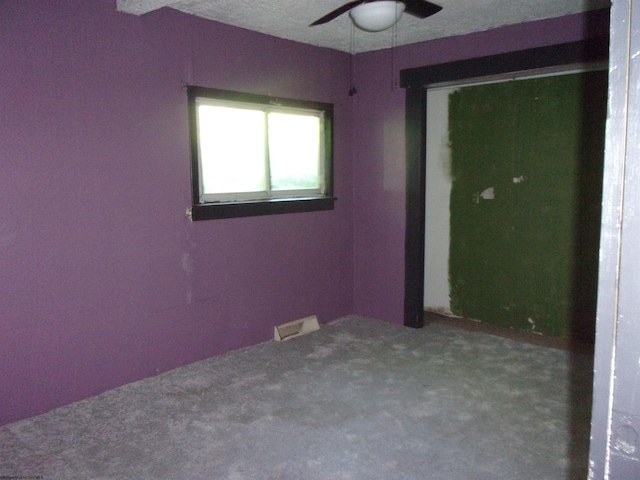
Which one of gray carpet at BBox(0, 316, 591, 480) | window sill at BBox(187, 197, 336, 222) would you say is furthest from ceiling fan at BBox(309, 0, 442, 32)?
gray carpet at BBox(0, 316, 591, 480)

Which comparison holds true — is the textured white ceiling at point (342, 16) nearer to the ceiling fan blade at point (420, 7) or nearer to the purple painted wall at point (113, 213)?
the purple painted wall at point (113, 213)

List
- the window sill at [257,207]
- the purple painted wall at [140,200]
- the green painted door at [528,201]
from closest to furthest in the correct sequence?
the purple painted wall at [140,200] < the window sill at [257,207] < the green painted door at [528,201]

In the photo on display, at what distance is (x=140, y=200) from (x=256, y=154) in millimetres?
1051

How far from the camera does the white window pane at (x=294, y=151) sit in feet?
13.5

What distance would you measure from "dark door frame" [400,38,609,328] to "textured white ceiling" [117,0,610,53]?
0.80ft

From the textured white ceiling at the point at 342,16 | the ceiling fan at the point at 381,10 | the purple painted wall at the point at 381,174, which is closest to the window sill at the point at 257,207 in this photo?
the purple painted wall at the point at 381,174

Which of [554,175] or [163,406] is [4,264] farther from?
[554,175]

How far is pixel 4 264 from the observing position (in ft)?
8.79

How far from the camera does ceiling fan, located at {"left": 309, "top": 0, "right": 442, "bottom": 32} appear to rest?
262 centimetres

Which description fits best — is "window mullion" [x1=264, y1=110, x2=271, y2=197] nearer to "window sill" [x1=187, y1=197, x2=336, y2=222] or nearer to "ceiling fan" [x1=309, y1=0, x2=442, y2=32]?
"window sill" [x1=187, y1=197, x2=336, y2=222]

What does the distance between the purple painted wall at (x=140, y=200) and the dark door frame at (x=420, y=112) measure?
86mm

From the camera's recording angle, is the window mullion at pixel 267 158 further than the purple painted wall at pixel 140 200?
Yes

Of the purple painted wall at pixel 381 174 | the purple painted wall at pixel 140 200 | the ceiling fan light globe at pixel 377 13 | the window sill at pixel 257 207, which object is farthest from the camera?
the purple painted wall at pixel 381 174

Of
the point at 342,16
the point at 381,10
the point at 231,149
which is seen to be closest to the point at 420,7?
the point at 381,10
